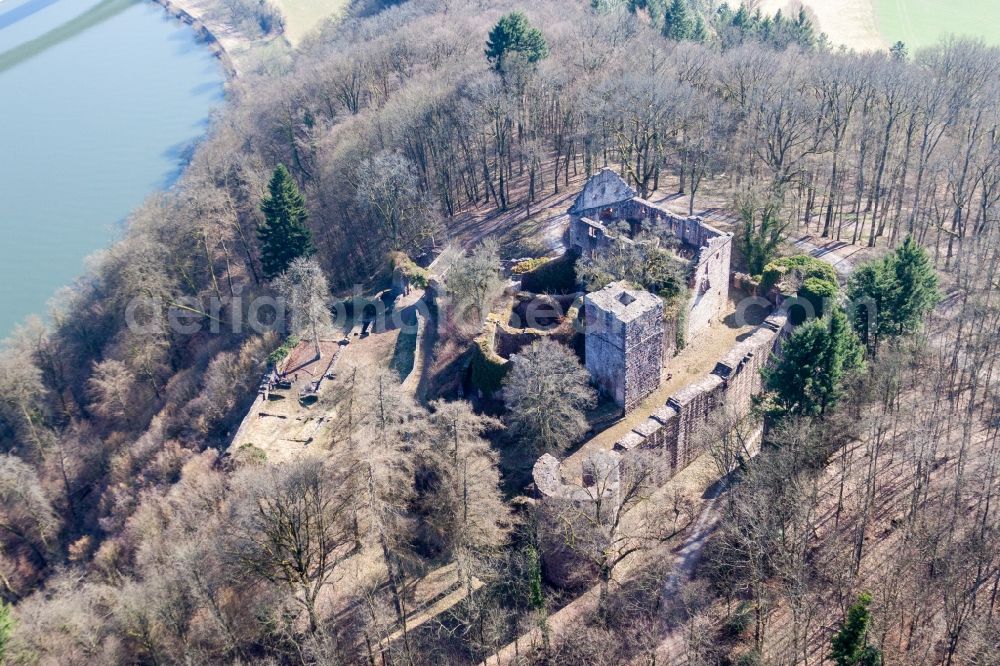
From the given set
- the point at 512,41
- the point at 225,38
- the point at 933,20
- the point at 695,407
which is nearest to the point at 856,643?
the point at 695,407

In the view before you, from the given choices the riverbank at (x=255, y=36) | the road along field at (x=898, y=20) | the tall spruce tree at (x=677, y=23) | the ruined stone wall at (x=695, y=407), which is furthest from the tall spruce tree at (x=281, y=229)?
the road along field at (x=898, y=20)

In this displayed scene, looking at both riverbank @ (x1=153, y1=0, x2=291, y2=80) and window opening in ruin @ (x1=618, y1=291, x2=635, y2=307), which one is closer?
window opening in ruin @ (x1=618, y1=291, x2=635, y2=307)

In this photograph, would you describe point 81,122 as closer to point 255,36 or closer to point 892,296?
point 255,36

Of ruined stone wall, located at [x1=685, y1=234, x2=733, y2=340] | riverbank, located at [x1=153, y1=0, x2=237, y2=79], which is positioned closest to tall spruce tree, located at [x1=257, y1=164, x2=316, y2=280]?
ruined stone wall, located at [x1=685, y1=234, x2=733, y2=340]

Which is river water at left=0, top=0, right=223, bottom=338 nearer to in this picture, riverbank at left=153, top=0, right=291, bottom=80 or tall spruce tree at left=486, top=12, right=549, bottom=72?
riverbank at left=153, top=0, right=291, bottom=80

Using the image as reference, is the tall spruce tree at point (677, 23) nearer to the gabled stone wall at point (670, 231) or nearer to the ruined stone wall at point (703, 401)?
the gabled stone wall at point (670, 231)

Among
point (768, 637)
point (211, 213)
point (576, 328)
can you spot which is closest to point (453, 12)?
point (211, 213)
